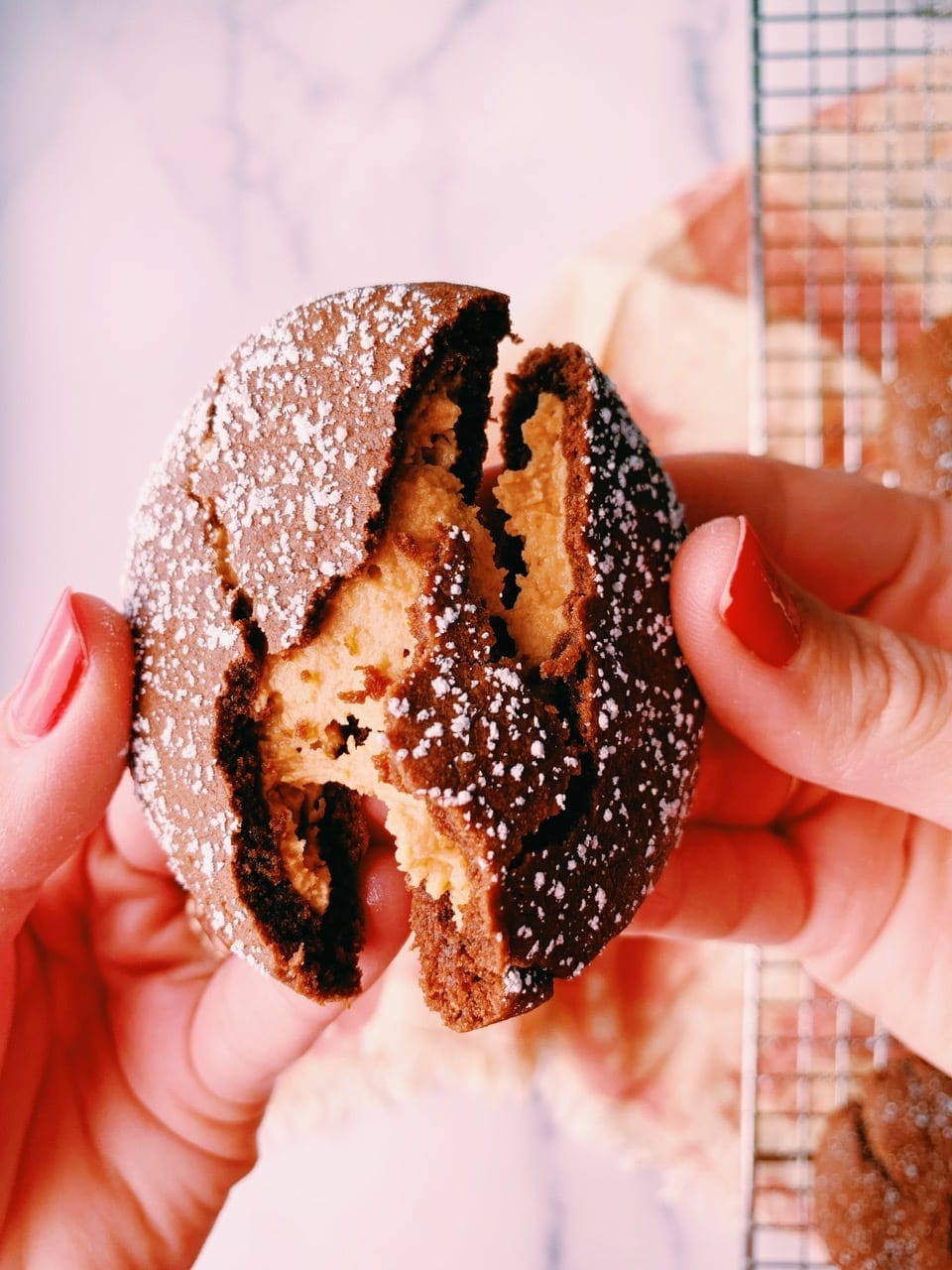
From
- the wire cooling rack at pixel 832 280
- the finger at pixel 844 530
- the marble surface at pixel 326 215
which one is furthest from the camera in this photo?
the marble surface at pixel 326 215

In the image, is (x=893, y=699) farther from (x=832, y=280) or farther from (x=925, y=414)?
(x=832, y=280)

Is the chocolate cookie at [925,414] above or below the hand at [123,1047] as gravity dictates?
above

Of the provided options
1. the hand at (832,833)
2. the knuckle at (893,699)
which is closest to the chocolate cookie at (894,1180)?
the hand at (832,833)

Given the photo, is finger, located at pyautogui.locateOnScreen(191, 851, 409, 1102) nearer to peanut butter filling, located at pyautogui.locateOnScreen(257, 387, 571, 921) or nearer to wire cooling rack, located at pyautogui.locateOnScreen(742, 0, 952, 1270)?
peanut butter filling, located at pyautogui.locateOnScreen(257, 387, 571, 921)

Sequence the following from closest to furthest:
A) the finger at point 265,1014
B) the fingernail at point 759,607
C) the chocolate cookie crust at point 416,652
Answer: the chocolate cookie crust at point 416,652 < the fingernail at point 759,607 < the finger at point 265,1014

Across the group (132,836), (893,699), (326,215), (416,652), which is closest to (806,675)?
(893,699)

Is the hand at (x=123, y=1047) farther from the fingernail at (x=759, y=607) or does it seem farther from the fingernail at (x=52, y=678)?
the fingernail at (x=759, y=607)

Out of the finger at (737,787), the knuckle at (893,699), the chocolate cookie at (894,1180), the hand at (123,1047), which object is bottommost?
the chocolate cookie at (894,1180)
